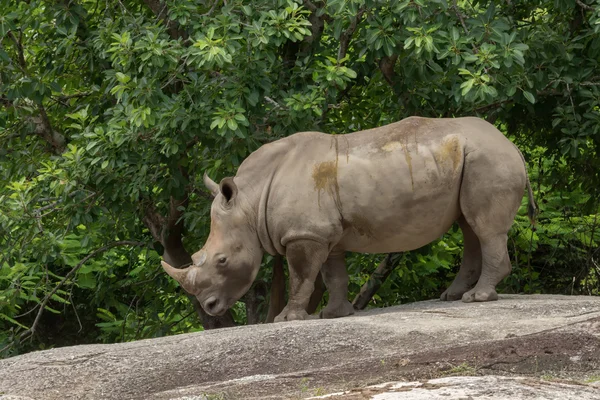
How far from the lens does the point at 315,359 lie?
24.3ft

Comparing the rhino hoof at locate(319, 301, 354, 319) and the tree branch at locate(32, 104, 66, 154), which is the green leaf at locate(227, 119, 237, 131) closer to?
the rhino hoof at locate(319, 301, 354, 319)

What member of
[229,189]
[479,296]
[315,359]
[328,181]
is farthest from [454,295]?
[315,359]

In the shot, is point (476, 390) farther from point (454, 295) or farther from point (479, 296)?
point (454, 295)

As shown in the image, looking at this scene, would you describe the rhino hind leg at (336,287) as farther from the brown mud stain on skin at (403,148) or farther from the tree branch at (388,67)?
the tree branch at (388,67)

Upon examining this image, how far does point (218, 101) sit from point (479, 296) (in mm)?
2870

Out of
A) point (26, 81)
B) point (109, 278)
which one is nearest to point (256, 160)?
point (26, 81)

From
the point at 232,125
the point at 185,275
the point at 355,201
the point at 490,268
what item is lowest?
the point at 185,275

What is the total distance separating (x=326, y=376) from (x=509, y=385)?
1.41 meters

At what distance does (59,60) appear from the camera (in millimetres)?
12102

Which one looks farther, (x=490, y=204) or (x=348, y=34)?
(x=348, y=34)

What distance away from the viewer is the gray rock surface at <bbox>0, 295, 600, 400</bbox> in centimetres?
690

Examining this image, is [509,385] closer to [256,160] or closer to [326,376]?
[326,376]

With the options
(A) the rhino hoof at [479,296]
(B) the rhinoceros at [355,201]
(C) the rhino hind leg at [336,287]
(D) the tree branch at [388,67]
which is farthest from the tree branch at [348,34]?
(A) the rhino hoof at [479,296]

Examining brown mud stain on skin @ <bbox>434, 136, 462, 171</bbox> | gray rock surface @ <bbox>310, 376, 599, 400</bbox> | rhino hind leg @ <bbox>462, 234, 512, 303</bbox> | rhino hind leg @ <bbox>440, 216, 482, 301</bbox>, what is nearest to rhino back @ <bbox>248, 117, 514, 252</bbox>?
brown mud stain on skin @ <bbox>434, 136, 462, 171</bbox>
